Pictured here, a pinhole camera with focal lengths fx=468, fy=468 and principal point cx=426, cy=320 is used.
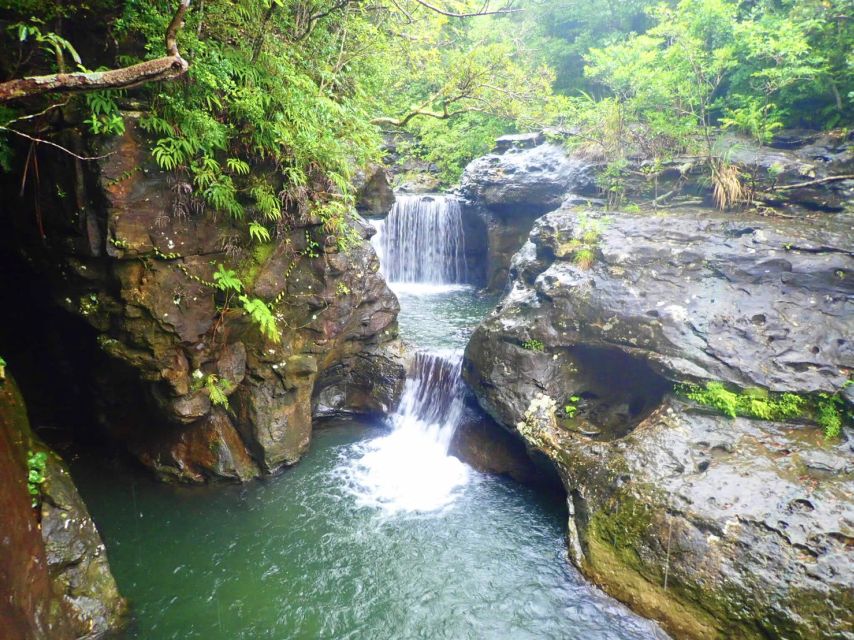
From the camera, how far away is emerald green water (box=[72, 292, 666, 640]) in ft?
17.3

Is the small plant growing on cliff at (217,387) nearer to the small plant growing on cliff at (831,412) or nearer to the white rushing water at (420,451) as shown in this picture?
the white rushing water at (420,451)

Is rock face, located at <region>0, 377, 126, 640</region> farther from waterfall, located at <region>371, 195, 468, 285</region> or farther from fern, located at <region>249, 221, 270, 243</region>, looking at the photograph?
waterfall, located at <region>371, 195, 468, 285</region>

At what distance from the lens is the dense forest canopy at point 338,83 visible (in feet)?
16.7

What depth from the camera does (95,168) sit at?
512cm

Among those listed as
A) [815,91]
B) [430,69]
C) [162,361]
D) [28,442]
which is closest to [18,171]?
[162,361]

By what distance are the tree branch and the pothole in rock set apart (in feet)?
21.3

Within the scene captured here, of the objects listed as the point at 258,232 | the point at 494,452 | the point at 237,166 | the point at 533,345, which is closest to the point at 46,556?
the point at 258,232

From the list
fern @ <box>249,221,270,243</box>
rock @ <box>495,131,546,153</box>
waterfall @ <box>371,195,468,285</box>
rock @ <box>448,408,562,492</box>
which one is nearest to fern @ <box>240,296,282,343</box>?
fern @ <box>249,221,270,243</box>

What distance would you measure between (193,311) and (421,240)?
11.1 metres

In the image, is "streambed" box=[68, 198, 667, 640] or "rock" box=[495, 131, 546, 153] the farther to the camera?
"rock" box=[495, 131, 546, 153]

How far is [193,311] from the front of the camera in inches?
241

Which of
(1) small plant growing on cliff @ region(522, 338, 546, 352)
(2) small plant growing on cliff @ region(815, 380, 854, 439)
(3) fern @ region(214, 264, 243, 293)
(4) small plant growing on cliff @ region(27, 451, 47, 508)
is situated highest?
(3) fern @ region(214, 264, 243, 293)

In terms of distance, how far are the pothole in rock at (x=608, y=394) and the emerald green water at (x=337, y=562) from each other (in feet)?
4.46

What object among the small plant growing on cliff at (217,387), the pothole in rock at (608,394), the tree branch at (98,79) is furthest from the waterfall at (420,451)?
the tree branch at (98,79)
